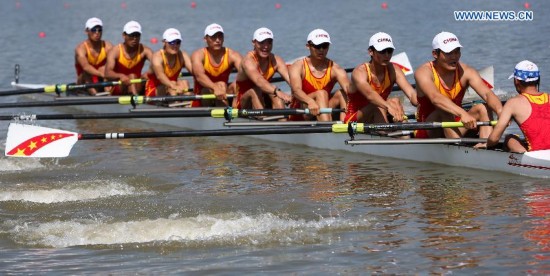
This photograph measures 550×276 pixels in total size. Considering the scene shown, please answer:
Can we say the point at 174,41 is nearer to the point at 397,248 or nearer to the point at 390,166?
the point at 390,166

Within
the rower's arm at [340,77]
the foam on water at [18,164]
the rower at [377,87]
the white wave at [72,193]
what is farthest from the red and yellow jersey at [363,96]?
the foam on water at [18,164]

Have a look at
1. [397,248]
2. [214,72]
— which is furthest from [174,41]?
[397,248]

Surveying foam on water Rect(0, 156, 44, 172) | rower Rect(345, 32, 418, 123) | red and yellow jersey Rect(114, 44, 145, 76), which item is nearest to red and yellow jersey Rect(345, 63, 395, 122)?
rower Rect(345, 32, 418, 123)

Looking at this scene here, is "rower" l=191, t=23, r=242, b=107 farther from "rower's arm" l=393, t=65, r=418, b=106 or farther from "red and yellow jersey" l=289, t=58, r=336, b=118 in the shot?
"rower's arm" l=393, t=65, r=418, b=106

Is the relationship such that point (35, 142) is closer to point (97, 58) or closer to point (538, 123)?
point (538, 123)

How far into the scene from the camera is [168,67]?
1789 cm

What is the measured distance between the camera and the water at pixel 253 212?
28.5ft

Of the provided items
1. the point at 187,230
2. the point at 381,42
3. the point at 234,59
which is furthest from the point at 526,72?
the point at 234,59

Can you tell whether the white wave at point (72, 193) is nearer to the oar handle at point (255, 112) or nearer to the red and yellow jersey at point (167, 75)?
the oar handle at point (255, 112)

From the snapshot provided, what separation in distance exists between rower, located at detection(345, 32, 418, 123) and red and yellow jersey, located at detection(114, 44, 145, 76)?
6516mm

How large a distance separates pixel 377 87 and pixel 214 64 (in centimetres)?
420

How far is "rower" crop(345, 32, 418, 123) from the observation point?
507 inches

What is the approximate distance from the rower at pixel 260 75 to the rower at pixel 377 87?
186 centimetres

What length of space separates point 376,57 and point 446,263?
5019 millimetres
